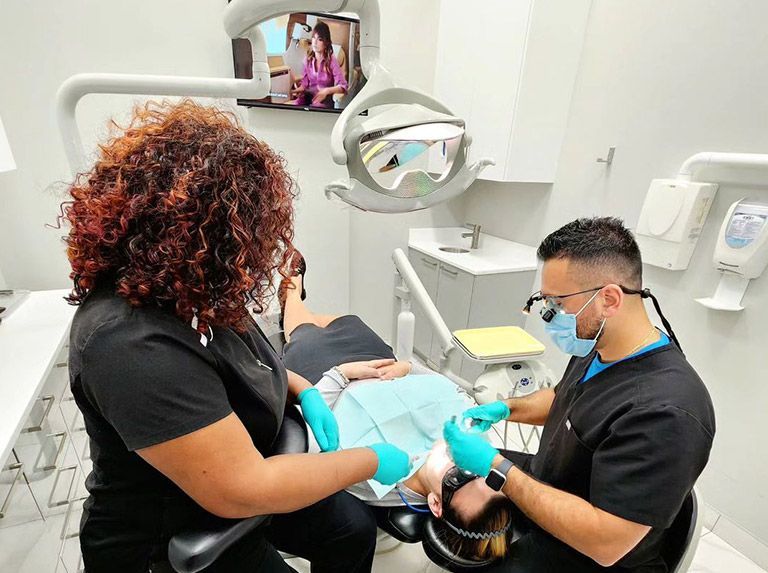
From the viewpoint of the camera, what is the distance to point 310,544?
1.01m

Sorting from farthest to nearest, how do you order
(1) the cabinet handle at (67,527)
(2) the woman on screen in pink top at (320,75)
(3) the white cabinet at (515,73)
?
(2) the woman on screen in pink top at (320,75) → (3) the white cabinet at (515,73) → (1) the cabinet handle at (67,527)

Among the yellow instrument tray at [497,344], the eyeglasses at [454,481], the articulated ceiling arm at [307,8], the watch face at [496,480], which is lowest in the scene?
the eyeglasses at [454,481]

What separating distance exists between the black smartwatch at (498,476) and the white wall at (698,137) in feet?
4.13

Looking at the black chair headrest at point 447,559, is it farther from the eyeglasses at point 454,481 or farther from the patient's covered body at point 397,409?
the patient's covered body at point 397,409

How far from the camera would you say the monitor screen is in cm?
207

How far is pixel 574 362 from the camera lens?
1142mm

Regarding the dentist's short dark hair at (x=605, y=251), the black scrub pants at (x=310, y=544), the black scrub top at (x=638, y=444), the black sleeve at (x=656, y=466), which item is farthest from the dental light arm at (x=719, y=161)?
the black scrub pants at (x=310, y=544)

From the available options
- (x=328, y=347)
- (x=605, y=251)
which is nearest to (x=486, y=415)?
(x=605, y=251)

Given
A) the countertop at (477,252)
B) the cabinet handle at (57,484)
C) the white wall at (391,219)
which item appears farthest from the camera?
the white wall at (391,219)

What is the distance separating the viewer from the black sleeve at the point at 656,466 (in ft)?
2.39

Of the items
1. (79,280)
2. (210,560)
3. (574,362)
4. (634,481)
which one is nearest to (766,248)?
(574,362)

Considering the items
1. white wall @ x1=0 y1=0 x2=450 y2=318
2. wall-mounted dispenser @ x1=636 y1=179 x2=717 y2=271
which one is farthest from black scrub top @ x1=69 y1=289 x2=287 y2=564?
wall-mounted dispenser @ x1=636 y1=179 x2=717 y2=271

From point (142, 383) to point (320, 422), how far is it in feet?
1.93

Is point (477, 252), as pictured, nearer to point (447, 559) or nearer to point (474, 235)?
point (474, 235)
